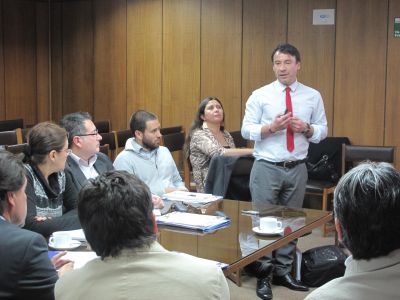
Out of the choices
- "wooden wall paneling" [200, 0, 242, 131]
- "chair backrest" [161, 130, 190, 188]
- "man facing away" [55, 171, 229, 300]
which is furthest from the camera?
"wooden wall paneling" [200, 0, 242, 131]

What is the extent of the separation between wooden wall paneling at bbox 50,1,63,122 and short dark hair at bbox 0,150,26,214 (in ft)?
22.9

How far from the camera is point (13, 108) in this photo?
877cm

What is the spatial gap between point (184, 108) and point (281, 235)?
494 centimetres

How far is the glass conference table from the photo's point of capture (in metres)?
2.59

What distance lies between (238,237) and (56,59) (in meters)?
6.71

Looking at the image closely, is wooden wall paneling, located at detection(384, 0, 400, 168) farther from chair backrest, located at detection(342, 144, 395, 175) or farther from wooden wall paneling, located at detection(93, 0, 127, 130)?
wooden wall paneling, located at detection(93, 0, 127, 130)

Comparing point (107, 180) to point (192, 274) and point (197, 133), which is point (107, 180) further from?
point (197, 133)

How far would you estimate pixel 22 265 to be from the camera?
1.93 metres

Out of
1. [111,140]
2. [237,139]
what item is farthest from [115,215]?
[237,139]

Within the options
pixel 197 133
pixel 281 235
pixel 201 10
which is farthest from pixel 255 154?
pixel 201 10

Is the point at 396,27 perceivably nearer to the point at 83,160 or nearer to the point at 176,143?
the point at 176,143

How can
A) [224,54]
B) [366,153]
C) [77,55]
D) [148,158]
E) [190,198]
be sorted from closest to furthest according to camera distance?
[190,198]
[148,158]
[366,153]
[224,54]
[77,55]

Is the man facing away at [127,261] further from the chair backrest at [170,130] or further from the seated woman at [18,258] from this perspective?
the chair backrest at [170,130]

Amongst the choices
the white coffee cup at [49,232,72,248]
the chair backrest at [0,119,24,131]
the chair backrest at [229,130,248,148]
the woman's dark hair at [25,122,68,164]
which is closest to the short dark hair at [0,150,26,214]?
the white coffee cup at [49,232,72,248]
